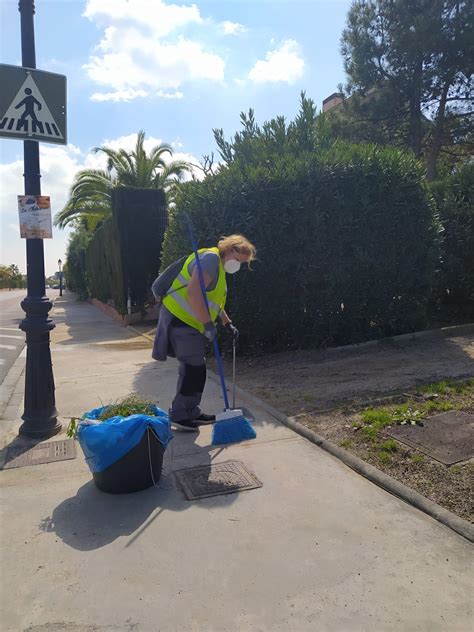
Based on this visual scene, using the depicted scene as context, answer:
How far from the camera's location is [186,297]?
15.1 feet

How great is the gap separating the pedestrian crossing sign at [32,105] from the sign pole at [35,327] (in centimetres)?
12

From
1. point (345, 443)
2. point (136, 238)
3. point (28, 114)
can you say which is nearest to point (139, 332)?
point (136, 238)

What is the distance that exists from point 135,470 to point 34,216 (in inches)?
103

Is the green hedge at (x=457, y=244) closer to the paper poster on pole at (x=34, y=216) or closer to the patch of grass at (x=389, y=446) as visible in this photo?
the patch of grass at (x=389, y=446)

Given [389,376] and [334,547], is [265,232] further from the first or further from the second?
[334,547]

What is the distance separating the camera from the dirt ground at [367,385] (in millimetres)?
3600

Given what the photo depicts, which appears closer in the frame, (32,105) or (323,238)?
(32,105)

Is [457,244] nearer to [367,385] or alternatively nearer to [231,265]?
[367,385]

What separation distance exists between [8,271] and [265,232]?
83.7 meters

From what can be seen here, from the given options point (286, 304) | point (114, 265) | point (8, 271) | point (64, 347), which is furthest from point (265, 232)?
point (8, 271)

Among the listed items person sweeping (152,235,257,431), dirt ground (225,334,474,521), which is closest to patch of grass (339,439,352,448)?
dirt ground (225,334,474,521)

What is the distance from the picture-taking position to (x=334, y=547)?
2.89m

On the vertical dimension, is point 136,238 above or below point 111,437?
above

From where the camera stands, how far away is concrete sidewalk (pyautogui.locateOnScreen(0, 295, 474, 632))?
238cm
